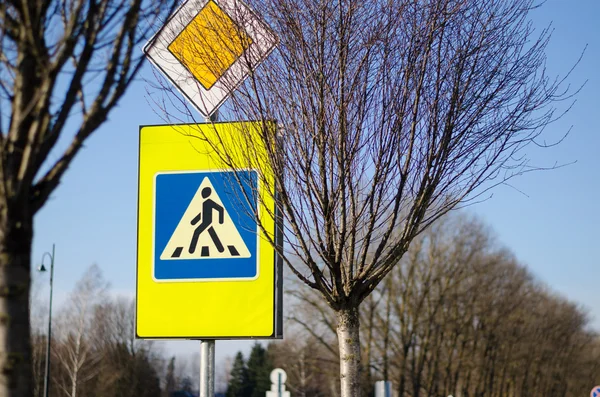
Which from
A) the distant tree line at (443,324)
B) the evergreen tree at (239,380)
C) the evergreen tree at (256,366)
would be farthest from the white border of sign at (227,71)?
the evergreen tree at (239,380)

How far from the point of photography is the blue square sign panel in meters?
7.30

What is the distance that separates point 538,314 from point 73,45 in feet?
180

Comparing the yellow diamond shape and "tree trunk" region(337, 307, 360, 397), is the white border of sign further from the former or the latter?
"tree trunk" region(337, 307, 360, 397)

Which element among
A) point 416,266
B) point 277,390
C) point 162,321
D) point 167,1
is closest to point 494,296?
point 416,266

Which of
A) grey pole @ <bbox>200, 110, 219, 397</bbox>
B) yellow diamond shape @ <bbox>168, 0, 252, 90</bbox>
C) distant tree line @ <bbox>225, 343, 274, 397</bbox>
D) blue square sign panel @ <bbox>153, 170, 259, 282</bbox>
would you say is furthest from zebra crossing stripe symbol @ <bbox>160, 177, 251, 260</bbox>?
distant tree line @ <bbox>225, 343, 274, 397</bbox>

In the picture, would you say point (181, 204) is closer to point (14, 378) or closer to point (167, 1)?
point (167, 1)

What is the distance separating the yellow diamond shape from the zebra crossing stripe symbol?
3.20 ft

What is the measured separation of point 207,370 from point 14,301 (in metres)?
3.26

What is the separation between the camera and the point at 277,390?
1434 centimetres

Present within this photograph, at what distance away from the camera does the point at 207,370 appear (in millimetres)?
6996

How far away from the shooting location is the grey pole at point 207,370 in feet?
22.9

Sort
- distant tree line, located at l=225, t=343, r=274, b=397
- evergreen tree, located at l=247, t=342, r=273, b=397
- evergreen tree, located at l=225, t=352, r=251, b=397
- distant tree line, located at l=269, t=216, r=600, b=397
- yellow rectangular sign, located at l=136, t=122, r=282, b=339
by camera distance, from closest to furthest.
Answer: yellow rectangular sign, located at l=136, t=122, r=282, b=339
distant tree line, located at l=269, t=216, r=600, b=397
evergreen tree, located at l=247, t=342, r=273, b=397
distant tree line, located at l=225, t=343, r=274, b=397
evergreen tree, located at l=225, t=352, r=251, b=397

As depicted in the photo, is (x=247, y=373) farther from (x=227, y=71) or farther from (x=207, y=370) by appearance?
(x=227, y=71)

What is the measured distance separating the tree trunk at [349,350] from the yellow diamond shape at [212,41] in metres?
2.13
